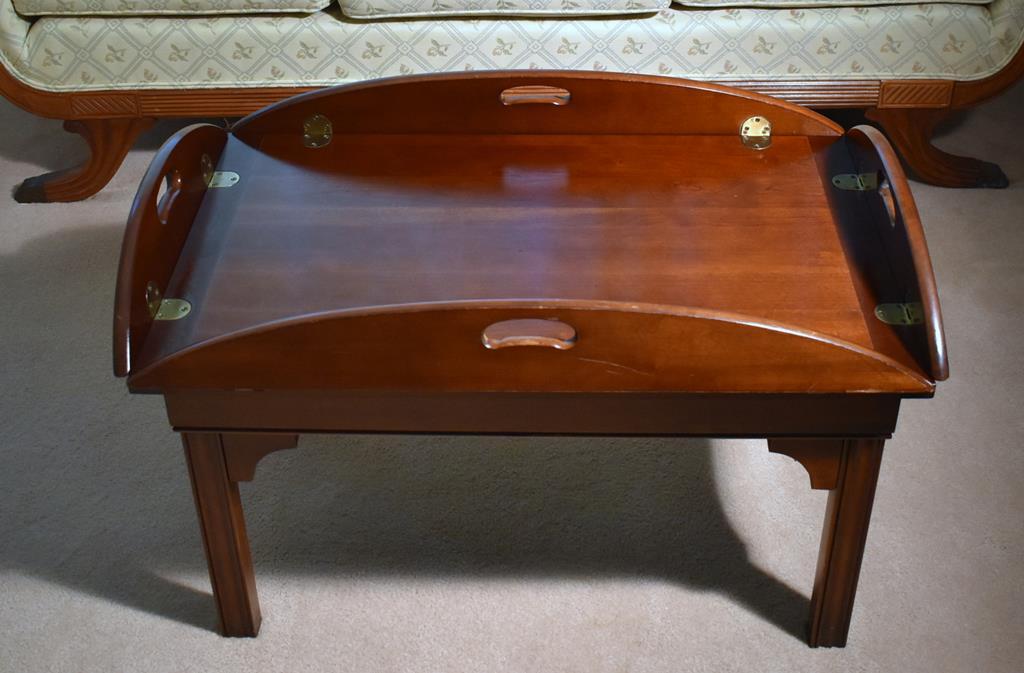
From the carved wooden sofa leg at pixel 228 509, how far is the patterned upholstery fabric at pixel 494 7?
111cm

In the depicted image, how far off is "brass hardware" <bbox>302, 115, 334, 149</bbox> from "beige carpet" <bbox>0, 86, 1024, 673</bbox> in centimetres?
45

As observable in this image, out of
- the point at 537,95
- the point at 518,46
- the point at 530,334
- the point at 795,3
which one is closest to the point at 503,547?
the point at 530,334

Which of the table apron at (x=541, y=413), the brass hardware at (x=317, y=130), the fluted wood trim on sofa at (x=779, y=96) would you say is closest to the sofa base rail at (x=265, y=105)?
the fluted wood trim on sofa at (x=779, y=96)

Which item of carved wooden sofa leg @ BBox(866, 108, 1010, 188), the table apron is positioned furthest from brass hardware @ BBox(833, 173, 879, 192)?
carved wooden sofa leg @ BBox(866, 108, 1010, 188)

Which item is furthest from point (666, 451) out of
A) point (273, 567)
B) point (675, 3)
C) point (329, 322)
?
point (675, 3)

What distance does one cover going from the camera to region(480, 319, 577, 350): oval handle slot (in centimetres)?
117

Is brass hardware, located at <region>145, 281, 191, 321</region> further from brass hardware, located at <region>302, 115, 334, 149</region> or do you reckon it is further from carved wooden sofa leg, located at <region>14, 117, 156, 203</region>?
carved wooden sofa leg, located at <region>14, 117, 156, 203</region>

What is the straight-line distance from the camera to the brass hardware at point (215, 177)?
153 cm

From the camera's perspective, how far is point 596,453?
1733 mm

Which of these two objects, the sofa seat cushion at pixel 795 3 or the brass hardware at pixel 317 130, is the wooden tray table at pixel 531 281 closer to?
the brass hardware at pixel 317 130

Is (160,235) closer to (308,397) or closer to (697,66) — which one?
(308,397)

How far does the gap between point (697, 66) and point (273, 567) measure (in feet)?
3.98

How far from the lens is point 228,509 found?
1350 mm

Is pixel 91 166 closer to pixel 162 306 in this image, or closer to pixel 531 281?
pixel 162 306
